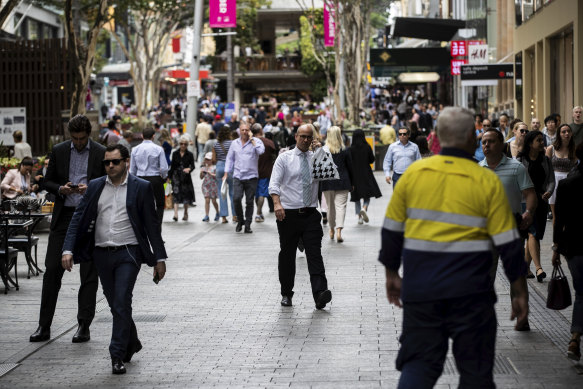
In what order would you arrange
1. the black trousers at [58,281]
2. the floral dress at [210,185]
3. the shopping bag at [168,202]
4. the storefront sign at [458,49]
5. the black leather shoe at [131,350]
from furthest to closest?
1. the storefront sign at [458,49]
2. the shopping bag at [168,202]
3. the floral dress at [210,185]
4. the black trousers at [58,281]
5. the black leather shoe at [131,350]

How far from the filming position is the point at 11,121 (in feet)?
84.6

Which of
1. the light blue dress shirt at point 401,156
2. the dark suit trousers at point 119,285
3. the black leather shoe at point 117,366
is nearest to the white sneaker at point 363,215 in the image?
the light blue dress shirt at point 401,156

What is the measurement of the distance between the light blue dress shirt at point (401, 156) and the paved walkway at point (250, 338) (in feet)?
12.5

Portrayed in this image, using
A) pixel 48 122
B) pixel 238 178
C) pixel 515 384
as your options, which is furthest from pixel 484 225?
pixel 48 122

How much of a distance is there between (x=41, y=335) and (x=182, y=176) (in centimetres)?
1211

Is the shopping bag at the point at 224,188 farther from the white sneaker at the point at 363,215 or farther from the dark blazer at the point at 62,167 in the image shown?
the dark blazer at the point at 62,167

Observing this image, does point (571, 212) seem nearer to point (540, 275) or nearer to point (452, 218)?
A: point (452, 218)

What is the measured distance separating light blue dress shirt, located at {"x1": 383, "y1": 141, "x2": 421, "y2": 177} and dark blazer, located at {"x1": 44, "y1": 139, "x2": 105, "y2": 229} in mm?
9042

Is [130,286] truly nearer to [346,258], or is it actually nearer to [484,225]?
[484,225]

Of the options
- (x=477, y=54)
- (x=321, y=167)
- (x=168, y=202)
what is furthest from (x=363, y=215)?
(x=477, y=54)

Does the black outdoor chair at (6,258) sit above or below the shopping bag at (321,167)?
below

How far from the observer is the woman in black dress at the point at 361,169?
1828cm

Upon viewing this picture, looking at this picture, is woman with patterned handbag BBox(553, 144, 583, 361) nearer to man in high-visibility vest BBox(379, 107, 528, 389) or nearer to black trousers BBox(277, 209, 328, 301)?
man in high-visibility vest BBox(379, 107, 528, 389)

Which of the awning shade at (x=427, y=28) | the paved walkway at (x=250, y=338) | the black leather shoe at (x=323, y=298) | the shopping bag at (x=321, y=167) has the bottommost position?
the paved walkway at (x=250, y=338)
